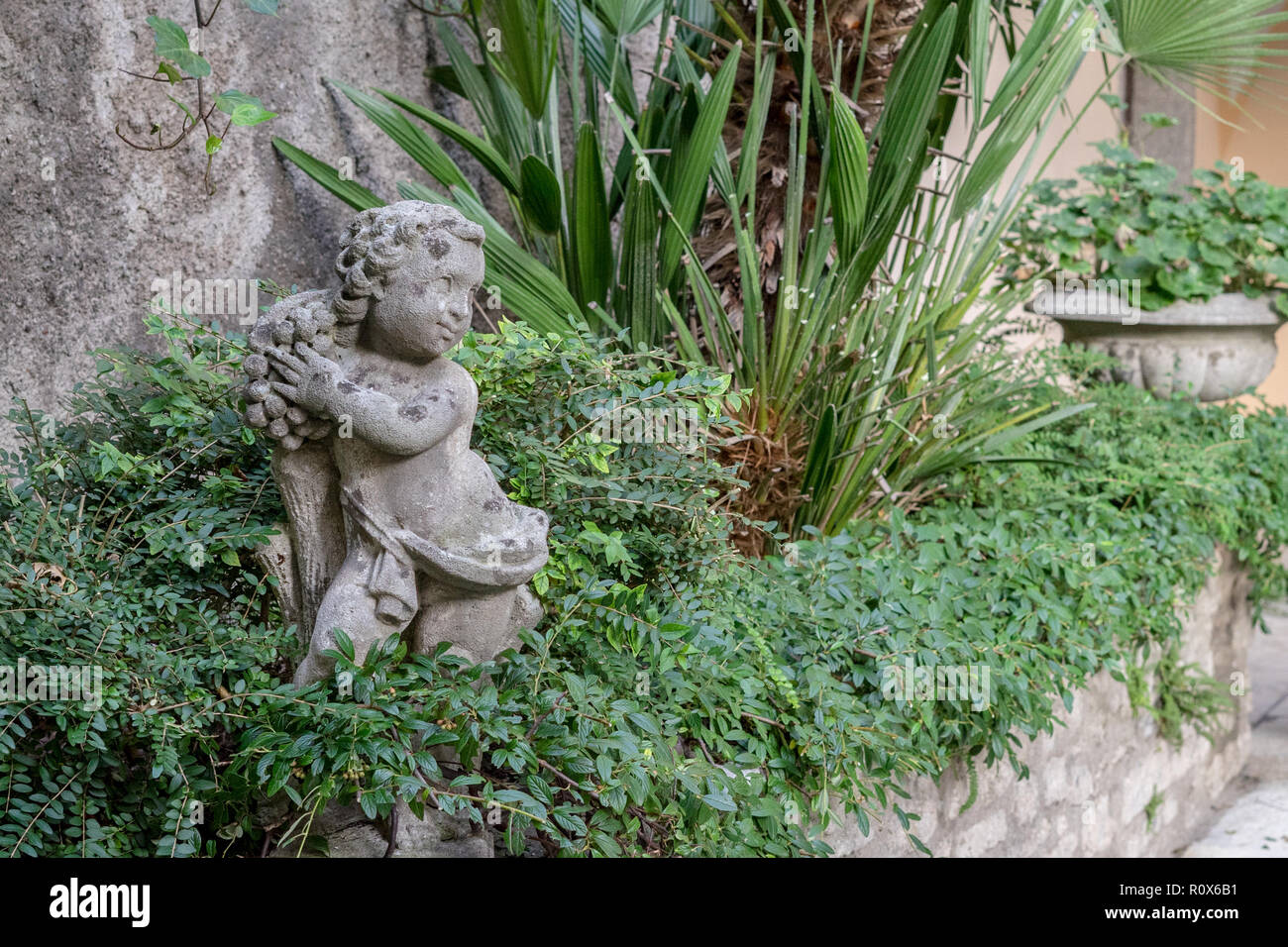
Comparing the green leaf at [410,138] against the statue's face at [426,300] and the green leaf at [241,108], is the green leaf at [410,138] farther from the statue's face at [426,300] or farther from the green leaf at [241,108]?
the statue's face at [426,300]

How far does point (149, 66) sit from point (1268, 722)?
4.53 metres

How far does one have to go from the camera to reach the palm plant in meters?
2.97

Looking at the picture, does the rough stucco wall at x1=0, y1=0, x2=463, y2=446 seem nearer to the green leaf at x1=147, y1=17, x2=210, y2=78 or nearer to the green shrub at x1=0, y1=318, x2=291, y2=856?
the green leaf at x1=147, y1=17, x2=210, y2=78

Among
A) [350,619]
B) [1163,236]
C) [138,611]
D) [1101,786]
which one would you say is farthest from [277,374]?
[1163,236]

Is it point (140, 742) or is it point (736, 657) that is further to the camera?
point (736, 657)

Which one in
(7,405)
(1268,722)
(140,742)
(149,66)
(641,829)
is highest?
(149,66)

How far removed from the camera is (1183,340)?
448 cm

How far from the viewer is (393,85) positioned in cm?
366

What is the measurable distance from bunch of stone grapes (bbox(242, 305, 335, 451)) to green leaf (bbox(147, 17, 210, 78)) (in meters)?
1.28

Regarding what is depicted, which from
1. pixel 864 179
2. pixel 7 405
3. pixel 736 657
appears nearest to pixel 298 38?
pixel 7 405

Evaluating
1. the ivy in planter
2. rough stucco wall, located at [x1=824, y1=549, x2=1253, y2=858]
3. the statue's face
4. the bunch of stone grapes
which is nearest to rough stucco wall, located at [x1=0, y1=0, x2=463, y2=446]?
the bunch of stone grapes

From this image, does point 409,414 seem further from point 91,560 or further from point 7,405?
point 7,405
